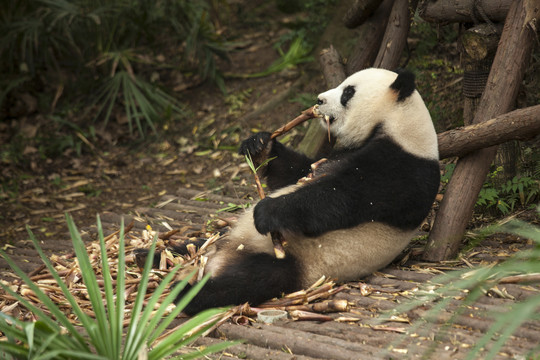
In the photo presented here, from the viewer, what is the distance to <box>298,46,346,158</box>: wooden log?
465 cm

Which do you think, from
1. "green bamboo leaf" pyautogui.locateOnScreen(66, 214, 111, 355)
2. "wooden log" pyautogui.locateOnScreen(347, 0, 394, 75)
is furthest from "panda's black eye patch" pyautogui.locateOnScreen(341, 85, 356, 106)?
"green bamboo leaf" pyautogui.locateOnScreen(66, 214, 111, 355)

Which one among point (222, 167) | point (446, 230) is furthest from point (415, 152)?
point (222, 167)

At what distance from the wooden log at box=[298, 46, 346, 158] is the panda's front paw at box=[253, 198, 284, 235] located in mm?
1409

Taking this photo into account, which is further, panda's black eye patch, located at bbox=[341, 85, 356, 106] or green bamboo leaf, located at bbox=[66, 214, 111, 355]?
panda's black eye patch, located at bbox=[341, 85, 356, 106]

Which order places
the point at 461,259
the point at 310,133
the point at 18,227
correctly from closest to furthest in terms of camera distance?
the point at 461,259
the point at 310,133
the point at 18,227

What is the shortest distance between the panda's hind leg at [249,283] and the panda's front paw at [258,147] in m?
0.87

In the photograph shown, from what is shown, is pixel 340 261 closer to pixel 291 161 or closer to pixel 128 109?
pixel 291 161

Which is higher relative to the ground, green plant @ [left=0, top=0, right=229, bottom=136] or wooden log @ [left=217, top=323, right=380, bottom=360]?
green plant @ [left=0, top=0, right=229, bottom=136]

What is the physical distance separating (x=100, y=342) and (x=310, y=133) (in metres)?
3.22

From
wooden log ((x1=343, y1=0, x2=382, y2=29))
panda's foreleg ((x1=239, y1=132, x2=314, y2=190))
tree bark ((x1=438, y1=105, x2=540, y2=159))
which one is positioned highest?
wooden log ((x1=343, y1=0, x2=382, y2=29))

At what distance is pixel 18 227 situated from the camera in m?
5.68

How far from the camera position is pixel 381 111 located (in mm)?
3379

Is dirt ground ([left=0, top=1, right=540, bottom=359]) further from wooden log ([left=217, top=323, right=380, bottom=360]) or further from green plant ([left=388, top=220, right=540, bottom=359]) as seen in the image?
green plant ([left=388, top=220, right=540, bottom=359])

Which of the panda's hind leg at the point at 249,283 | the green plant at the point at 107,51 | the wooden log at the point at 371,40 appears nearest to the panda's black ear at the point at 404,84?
the panda's hind leg at the point at 249,283
